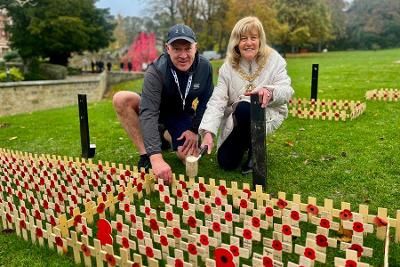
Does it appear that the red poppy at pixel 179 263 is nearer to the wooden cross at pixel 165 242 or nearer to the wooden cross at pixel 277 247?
the wooden cross at pixel 165 242

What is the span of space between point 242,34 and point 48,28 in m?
34.8

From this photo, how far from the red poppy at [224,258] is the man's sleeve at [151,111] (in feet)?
5.72

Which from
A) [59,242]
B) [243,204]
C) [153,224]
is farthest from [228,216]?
[59,242]

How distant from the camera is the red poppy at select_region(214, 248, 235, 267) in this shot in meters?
2.40

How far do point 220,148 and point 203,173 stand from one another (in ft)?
1.30

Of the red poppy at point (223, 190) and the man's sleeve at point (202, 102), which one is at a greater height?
the man's sleeve at point (202, 102)

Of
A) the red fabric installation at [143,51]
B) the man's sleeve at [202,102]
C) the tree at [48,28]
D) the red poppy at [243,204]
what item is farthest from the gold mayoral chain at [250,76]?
the red fabric installation at [143,51]

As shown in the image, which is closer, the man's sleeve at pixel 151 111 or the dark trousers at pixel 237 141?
the man's sleeve at pixel 151 111

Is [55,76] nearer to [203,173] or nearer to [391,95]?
[391,95]

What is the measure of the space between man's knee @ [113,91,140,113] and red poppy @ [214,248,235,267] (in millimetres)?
Answer: 2957

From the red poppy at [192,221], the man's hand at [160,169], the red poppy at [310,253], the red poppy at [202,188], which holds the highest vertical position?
the man's hand at [160,169]

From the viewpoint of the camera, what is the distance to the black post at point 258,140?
3.73 meters

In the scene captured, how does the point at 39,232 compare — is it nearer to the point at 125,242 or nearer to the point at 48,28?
the point at 125,242

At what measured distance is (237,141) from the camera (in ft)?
15.6
